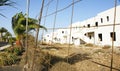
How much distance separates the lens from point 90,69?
9.73m

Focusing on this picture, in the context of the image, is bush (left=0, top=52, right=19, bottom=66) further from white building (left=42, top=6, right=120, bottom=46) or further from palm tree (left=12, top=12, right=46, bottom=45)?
white building (left=42, top=6, right=120, bottom=46)

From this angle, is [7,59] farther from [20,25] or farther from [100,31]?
[100,31]

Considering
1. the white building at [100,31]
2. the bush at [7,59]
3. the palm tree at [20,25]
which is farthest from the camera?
the white building at [100,31]

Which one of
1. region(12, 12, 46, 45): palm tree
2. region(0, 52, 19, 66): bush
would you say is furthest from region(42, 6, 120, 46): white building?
region(0, 52, 19, 66): bush

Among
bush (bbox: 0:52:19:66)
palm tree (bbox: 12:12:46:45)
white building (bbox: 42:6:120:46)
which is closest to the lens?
bush (bbox: 0:52:19:66)

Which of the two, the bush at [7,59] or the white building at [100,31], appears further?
the white building at [100,31]

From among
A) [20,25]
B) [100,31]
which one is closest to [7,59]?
[20,25]

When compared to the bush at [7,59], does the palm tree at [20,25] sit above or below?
above

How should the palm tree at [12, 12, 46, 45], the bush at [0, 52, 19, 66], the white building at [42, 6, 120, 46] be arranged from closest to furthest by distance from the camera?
the bush at [0, 52, 19, 66], the palm tree at [12, 12, 46, 45], the white building at [42, 6, 120, 46]

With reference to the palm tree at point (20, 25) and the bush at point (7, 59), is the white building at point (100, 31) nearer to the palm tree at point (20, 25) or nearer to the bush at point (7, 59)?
the palm tree at point (20, 25)

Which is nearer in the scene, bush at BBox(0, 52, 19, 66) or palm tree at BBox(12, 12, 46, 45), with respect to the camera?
bush at BBox(0, 52, 19, 66)

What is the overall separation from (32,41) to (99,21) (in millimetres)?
21021

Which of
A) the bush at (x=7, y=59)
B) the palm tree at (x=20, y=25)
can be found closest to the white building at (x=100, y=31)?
the palm tree at (x=20, y=25)

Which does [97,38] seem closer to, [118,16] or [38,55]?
[118,16]
